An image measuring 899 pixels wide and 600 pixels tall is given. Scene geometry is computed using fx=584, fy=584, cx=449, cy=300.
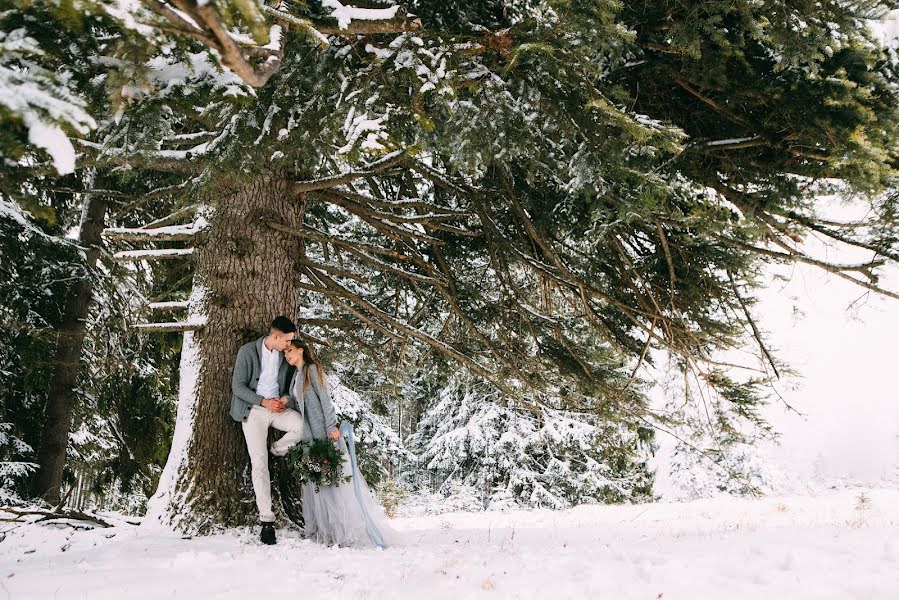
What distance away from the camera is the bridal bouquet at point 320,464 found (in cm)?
488

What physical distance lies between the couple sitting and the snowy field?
289mm

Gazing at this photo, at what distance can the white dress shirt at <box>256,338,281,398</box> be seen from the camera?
4.97m

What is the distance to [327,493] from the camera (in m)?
4.93

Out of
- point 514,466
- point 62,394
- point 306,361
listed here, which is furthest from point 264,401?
point 514,466

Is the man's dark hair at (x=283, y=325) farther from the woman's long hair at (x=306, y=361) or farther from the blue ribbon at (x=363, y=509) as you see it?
the blue ribbon at (x=363, y=509)

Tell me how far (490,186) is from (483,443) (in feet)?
41.2

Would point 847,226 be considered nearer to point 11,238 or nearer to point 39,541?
point 39,541

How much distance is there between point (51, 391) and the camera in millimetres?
7902

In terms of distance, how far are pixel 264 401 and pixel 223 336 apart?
0.77 metres

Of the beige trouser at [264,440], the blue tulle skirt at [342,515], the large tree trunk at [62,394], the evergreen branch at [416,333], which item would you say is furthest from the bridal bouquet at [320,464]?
the large tree trunk at [62,394]

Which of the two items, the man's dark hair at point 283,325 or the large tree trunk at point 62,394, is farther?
the large tree trunk at point 62,394

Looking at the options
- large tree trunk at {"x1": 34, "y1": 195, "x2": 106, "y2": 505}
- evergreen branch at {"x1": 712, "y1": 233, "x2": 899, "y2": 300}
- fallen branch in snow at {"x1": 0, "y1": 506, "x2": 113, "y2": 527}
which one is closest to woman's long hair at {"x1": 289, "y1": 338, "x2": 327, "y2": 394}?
fallen branch in snow at {"x1": 0, "y1": 506, "x2": 113, "y2": 527}

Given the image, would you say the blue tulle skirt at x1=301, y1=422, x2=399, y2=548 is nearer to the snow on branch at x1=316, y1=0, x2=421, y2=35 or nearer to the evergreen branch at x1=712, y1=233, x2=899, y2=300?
the snow on branch at x1=316, y1=0, x2=421, y2=35

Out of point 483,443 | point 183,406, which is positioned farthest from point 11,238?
point 483,443
